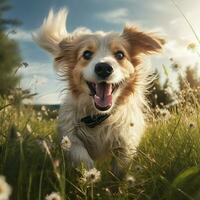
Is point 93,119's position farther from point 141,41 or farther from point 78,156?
point 141,41

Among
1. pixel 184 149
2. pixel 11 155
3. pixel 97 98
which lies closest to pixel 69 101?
pixel 97 98

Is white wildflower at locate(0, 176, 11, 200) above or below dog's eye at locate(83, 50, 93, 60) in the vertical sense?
below

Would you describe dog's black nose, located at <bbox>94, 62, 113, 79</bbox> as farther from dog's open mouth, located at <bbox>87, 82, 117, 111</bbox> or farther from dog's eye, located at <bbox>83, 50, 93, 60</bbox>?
dog's eye, located at <bbox>83, 50, 93, 60</bbox>

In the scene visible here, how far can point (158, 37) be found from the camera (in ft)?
22.3

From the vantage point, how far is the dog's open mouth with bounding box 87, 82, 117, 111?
18.2 ft

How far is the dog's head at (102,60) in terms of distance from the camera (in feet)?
17.8

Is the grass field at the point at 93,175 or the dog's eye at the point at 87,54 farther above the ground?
the dog's eye at the point at 87,54

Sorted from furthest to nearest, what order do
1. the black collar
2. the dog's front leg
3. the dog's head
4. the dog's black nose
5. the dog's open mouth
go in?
the black collar, the dog's open mouth, the dog's head, the dog's black nose, the dog's front leg

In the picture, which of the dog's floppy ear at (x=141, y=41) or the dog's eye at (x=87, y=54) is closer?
the dog's eye at (x=87, y=54)

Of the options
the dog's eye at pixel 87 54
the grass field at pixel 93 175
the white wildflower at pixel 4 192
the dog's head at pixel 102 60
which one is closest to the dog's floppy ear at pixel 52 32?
the dog's head at pixel 102 60

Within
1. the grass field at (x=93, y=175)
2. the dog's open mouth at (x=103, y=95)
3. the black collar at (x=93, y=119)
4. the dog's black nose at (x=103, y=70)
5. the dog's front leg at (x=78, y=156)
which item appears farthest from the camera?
the black collar at (x=93, y=119)

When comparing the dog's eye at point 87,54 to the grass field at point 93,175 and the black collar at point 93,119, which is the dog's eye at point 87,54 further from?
the grass field at point 93,175

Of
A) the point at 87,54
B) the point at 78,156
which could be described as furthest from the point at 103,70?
the point at 78,156

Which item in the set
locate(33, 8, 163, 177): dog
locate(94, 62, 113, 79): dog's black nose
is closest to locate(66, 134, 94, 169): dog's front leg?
locate(33, 8, 163, 177): dog
